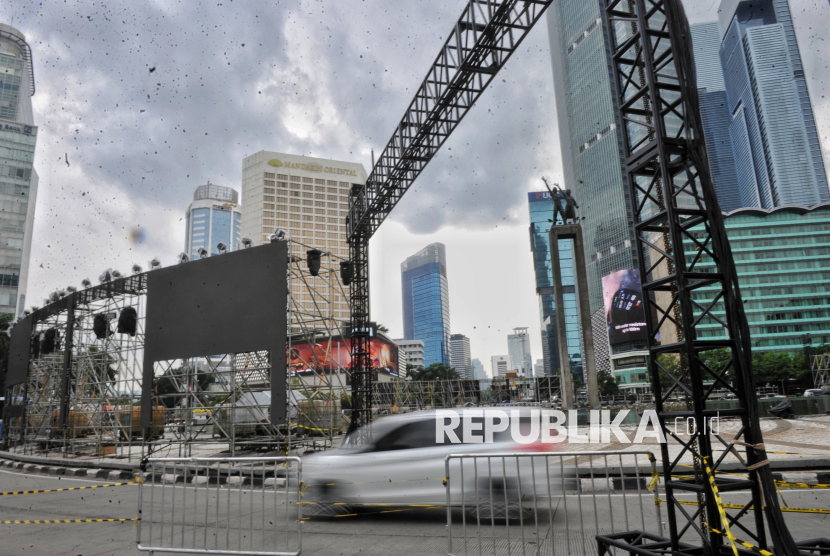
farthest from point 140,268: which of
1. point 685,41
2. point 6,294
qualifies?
point 6,294

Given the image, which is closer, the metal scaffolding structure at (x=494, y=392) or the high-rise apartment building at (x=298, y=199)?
the metal scaffolding structure at (x=494, y=392)

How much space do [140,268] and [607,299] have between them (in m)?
85.5

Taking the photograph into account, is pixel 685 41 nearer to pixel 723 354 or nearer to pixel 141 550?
pixel 141 550

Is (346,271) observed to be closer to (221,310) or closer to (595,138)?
(221,310)

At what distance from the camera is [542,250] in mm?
172125

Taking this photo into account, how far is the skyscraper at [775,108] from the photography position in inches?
6457

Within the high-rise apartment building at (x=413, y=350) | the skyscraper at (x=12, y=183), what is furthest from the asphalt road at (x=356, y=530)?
the high-rise apartment building at (x=413, y=350)

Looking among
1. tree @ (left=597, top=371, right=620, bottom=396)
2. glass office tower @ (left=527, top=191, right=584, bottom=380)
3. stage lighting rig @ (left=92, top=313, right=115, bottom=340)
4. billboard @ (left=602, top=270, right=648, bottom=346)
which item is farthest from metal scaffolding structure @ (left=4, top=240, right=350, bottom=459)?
glass office tower @ (left=527, top=191, right=584, bottom=380)

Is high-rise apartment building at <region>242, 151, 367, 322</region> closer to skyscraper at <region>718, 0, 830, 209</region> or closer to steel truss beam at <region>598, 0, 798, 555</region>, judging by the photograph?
steel truss beam at <region>598, 0, 798, 555</region>

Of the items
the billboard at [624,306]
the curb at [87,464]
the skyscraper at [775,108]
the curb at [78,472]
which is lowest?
the curb at [78,472]

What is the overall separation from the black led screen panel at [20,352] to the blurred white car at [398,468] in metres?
21.4

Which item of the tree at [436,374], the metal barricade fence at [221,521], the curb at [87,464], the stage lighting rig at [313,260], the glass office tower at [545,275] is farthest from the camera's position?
the glass office tower at [545,275]

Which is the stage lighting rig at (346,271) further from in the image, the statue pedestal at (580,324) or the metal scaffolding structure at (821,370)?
the metal scaffolding structure at (821,370)

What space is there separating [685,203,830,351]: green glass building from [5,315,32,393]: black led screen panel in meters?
89.8
